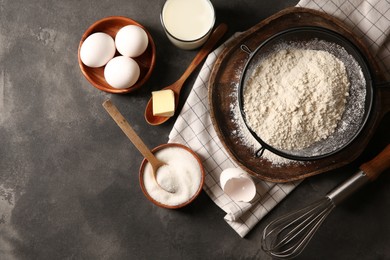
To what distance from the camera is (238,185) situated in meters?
1.32

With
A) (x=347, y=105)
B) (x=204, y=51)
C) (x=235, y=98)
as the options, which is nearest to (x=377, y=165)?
(x=347, y=105)

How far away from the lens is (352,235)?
54.4 inches

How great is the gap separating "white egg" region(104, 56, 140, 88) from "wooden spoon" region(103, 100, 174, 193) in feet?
0.28

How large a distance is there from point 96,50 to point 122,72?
0.11 metres

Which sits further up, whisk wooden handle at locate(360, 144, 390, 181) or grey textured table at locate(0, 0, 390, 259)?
whisk wooden handle at locate(360, 144, 390, 181)

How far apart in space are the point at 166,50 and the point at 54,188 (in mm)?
638

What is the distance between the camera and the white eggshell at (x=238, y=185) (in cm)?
128

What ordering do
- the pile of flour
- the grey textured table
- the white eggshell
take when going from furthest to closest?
the grey textured table
the white eggshell
the pile of flour

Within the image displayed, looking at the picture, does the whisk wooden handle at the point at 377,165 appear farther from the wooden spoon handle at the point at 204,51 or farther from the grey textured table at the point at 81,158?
the wooden spoon handle at the point at 204,51

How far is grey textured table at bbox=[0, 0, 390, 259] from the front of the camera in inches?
54.7

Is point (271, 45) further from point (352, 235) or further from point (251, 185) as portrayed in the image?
point (352, 235)

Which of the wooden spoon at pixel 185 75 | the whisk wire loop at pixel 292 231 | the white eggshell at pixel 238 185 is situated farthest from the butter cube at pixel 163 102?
the whisk wire loop at pixel 292 231

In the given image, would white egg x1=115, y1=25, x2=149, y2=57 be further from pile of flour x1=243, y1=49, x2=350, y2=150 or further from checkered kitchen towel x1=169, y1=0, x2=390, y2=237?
pile of flour x1=243, y1=49, x2=350, y2=150

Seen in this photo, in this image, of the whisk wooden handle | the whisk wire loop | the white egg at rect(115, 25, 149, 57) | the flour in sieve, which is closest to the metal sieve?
the flour in sieve
